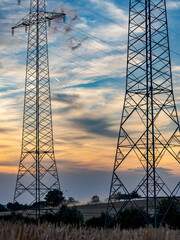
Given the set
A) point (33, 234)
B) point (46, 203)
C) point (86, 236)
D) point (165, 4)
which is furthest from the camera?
point (46, 203)

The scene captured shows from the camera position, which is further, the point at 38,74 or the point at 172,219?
the point at 38,74

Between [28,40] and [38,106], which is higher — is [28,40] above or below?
Result: above

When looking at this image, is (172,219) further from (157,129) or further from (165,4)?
(165,4)

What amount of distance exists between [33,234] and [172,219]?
82.5 feet

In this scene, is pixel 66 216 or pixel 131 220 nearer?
pixel 131 220

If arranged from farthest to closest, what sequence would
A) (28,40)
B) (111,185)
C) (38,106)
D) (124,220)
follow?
(28,40), (38,106), (124,220), (111,185)

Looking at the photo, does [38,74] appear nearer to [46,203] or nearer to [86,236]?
[46,203]

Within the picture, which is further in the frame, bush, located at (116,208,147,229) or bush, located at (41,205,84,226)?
bush, located at (41,205,84,226)

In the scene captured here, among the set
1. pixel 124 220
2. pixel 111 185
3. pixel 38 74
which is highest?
pixel 38 74

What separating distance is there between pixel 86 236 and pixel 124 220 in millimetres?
24442


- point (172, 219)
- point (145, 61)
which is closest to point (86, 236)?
point (172, 219)

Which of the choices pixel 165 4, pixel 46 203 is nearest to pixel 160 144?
pixel 165 4

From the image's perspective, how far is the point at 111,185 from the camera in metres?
34.2

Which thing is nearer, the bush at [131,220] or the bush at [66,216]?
the bush at [131,220]
